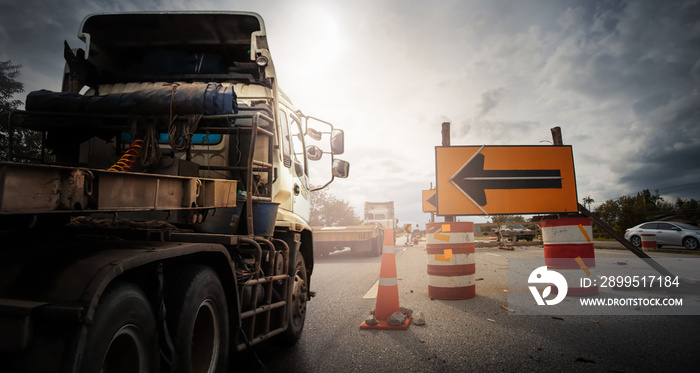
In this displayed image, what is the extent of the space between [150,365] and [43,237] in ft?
3.14

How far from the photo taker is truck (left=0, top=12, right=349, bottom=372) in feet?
4.67

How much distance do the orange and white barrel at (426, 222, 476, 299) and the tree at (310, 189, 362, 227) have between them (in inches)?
1299

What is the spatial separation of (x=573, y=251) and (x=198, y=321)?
19.2ft

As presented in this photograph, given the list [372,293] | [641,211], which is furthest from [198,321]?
[641,211]

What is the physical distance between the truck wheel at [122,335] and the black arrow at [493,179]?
5.52 meters

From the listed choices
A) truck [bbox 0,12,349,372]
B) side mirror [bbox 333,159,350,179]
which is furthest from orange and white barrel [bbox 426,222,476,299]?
truck [bbox 0,12,349,372]

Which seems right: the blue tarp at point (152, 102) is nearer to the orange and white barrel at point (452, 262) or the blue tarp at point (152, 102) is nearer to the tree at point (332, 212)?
the orange and white barrel at point (452, 262)

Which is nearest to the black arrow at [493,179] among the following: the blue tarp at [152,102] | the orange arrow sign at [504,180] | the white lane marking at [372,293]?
the orange arrow sign at [504,180]

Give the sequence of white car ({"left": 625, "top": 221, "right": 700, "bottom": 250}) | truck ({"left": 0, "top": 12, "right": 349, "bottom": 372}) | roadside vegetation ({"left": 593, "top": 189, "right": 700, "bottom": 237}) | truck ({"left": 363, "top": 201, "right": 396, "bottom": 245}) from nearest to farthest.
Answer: truck ({"left": 0, "top": 12, "right": 349, "bottom": 372}) → white car ({"left": 625, "top": 221, "right": 700, "bottom": 250}) → truck ({"left": 363, "top": 201, "right": 396, "bottom": 245}) → roadside vegetation ({"left": 593, "top": 189, "right": 700, "bottom": 237})

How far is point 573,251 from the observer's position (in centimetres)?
602

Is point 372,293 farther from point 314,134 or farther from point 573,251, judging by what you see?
point 573,251

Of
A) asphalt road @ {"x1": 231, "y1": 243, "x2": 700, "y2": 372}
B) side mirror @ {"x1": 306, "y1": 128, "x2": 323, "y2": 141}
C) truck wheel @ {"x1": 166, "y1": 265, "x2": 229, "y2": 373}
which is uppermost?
side mirror @ {"x1": 306, "y1": 128, "x2": 323, "y2": 141}

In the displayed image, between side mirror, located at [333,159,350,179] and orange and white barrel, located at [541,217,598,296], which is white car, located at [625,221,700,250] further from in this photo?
side mirror, located at [333,159,350,179]

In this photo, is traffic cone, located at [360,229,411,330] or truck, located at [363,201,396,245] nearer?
traffic cone, located at [360,229,411,330]
